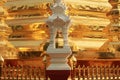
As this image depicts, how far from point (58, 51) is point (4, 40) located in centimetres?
246

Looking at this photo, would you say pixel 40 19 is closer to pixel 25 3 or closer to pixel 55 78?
pixel 25 3

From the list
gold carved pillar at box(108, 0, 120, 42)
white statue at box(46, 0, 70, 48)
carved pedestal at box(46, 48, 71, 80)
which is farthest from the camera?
gold carved pillar at box(108, 0, 120, 42)

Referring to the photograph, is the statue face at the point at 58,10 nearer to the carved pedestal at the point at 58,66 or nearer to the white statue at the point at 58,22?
the white statue at the point at 58,22

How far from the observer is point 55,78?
8.91 metres

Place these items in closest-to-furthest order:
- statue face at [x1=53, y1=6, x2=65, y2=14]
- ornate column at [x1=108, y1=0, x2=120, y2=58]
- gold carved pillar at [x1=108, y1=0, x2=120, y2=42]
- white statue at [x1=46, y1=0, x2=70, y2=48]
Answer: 1. white statue at [x1=46, y1=0, x2=70, y2=48]
2. statue face at [x1=53, y1=6, x2=65, y2=14]
3. ornate column at [x1=108, y1=0, x2=120, y2=58]
4. gold carved pillar at [x1=108, y1=0, x2=120, y2=42]

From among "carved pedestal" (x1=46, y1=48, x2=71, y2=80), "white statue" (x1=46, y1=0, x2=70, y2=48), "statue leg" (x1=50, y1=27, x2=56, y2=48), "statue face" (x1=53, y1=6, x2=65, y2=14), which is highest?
"statue face" (x1=53, y1=6, x2=65, y2=14)

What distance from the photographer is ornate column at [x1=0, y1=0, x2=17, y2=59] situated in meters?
11.0

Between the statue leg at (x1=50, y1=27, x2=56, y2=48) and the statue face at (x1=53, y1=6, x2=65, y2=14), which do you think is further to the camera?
the statue face at (x1=53, y1=6, x2=65, y2=14)

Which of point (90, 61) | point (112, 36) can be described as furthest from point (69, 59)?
point (112, 36)

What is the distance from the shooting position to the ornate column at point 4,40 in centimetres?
1098

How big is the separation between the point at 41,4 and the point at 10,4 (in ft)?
3.11

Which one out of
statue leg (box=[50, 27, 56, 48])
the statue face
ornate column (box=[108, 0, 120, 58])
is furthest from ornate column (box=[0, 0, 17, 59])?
ornate column (box=[108, 0, 120, 58])

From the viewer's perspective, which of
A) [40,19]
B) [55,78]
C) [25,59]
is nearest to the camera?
[55,78]

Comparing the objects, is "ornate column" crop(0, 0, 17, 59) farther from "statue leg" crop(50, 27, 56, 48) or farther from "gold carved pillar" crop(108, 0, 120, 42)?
"gold carved pillar" crop(108, 0, 120, 42)
